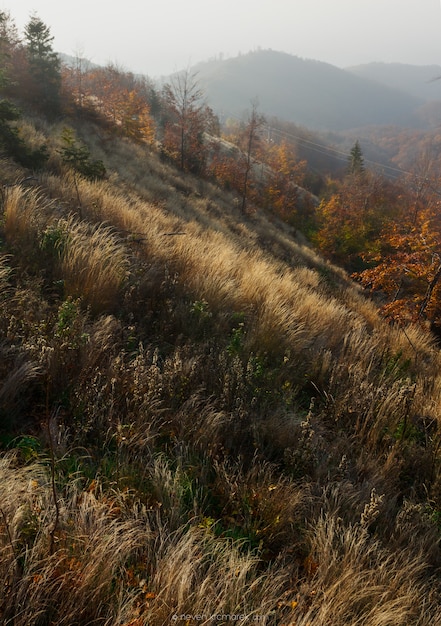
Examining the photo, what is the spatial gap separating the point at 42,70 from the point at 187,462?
29.0 metres

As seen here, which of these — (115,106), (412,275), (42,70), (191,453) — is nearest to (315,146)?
(115,106)

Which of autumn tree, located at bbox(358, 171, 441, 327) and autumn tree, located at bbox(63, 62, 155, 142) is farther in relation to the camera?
autumn tree, located at bbox(63, 62, 155, 142)

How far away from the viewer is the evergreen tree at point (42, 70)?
22.6m

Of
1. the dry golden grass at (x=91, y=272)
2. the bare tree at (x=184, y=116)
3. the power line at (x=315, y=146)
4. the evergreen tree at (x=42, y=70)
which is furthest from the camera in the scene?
the power line at (x=315, y=146)

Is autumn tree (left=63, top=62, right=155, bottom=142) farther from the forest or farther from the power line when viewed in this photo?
the power line

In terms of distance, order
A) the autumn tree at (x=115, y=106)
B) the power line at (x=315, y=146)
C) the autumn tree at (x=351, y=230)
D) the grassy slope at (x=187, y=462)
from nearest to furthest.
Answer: the grassy slope at (x=187, y=462) < the autumn tree at (x=115, y=106) < the autumn tree at (x=351, y=230) < the power line at (x=315, y=146)

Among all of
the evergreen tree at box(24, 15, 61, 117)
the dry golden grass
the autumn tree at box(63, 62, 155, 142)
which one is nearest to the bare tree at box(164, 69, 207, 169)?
the autumn tree at box(63, 62, 155, 142)

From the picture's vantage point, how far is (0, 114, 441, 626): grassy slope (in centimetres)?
138

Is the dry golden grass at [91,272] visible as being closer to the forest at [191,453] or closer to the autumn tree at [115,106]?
the forest at [191,453]

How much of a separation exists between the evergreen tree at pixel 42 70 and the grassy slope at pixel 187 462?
23.4 m

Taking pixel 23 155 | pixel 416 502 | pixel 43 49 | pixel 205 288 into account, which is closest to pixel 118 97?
pixel 43 49

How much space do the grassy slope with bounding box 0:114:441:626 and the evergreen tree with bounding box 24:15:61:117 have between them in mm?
23366

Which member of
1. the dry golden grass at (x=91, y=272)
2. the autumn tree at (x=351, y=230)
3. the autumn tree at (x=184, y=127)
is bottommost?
the autumn tree at (x=351, y=230)

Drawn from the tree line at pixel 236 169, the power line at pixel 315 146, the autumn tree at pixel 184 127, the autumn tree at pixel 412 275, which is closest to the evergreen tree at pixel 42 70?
the tree line at pixel 236 169
